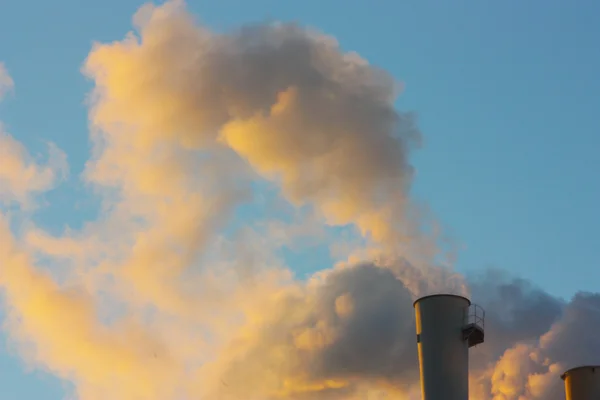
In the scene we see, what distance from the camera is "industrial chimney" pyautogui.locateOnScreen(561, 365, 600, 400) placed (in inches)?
1826

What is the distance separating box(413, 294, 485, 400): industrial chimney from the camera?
39.5 metres

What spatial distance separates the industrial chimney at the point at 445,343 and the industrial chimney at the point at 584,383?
9.63m

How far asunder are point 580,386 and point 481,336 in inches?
393

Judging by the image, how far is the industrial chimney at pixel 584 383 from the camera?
46375 millimetres

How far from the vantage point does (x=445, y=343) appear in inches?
1591

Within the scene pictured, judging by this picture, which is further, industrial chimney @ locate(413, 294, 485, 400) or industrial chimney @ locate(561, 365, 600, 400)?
industrial chimney @ locate(561, 365, 600, 400)

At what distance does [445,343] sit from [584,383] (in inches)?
472

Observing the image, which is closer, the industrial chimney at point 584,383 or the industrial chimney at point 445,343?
the industrial chimney at point 445,343

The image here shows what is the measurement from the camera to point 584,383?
153 ft

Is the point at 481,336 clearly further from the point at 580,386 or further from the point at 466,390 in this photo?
the point at 580,386

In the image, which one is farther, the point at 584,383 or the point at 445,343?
the point at 584,383

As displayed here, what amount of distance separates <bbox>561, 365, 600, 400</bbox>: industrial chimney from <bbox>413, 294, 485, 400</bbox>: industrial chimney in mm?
9629

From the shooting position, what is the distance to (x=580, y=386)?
46875mm

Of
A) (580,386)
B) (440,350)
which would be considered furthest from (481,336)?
(580,386)
